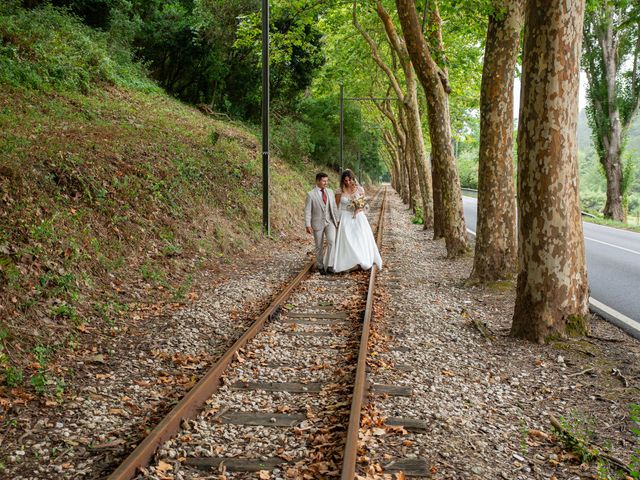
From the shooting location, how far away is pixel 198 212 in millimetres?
12766

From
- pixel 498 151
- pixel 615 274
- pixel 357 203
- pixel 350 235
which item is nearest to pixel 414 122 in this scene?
pixel 357 203

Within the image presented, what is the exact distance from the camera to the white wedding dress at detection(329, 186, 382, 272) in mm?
11391

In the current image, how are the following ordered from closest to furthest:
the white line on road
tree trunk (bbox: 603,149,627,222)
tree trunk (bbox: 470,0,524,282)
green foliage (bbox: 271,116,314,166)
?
the white line on road → tree trunk (bbox: 470,0,524,282) → tree trunk (bbox: 603,149,627,222) → green foliage (bbox: 271,116,314,166)

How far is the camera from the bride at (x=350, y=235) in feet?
37.4

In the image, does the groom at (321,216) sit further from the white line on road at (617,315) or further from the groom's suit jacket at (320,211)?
the white line on road at (617,315)

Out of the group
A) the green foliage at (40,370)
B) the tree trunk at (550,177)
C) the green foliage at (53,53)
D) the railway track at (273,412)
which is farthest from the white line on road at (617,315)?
the green foliage at (53,53)

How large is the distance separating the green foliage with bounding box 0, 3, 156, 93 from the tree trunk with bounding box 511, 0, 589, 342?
447 inches

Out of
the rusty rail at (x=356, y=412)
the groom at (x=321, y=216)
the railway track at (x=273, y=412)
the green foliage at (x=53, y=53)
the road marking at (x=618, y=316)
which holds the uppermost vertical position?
the green foliage at (x=53, y=53)

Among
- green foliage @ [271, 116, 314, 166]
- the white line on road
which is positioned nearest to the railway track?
the white line on road

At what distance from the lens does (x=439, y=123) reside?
12859 millimetres

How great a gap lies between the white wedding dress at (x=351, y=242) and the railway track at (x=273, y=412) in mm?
3874

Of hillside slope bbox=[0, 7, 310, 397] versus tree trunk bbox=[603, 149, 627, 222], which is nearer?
hillside slope bbox=[0, 7, 310, 397]

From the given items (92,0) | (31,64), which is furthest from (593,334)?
(92,0)

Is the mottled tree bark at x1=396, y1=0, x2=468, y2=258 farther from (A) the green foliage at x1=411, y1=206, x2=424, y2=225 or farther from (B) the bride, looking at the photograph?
(A) the green foliage at x1=411, y1=206, x2=424, y2=225
